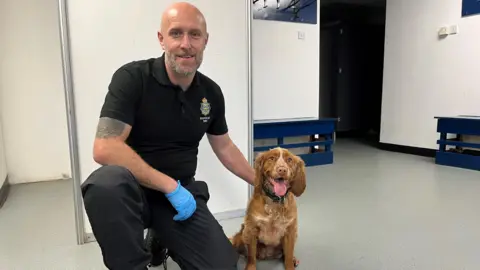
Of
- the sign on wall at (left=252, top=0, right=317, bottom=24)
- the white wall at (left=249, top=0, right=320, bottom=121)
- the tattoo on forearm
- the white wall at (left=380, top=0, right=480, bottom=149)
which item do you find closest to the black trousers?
the tattoo on forearm

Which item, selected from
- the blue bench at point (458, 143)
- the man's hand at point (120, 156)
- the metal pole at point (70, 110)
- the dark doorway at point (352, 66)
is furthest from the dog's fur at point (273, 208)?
the dark doorway at point (352, 66)

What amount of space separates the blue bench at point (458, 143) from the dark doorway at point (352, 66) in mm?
2488

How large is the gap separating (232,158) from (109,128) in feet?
1.95

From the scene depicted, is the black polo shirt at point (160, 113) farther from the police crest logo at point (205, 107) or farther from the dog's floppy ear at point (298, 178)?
the dog's floppy ear at point (298, 178)

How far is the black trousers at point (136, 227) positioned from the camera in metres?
0.99

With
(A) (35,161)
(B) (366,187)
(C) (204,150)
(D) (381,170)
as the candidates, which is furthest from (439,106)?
(A) (35,161)

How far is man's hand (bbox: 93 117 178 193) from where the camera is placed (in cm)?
112

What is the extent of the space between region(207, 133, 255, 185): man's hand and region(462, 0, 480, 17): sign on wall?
13.0ft

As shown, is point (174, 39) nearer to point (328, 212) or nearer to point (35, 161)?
point (328, 212)

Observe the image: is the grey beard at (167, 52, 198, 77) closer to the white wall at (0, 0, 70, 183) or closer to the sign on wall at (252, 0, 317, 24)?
the white wall at (0, 0, 70, 183)

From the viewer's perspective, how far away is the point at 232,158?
5.08ft

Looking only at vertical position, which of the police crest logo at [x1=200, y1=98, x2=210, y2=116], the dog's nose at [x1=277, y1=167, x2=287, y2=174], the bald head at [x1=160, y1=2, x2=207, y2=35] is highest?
the bald head at [x1=160, y1=2, x2=207, y2=35]

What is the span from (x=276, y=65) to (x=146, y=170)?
3.23 metres

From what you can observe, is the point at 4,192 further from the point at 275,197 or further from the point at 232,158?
the point at 275,197
